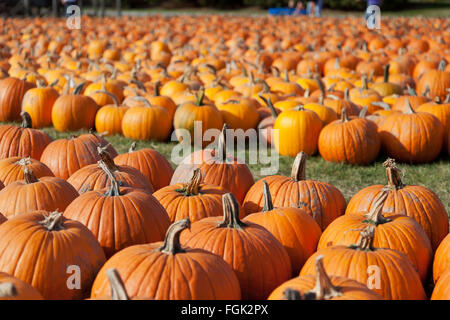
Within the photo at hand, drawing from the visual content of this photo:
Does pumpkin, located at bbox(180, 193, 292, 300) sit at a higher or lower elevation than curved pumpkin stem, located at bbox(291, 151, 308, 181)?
lower

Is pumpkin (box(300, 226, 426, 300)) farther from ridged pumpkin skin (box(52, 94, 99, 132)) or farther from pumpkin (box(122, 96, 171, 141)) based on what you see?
ridged pumpkin skin (box(52, 94, 99, 132))

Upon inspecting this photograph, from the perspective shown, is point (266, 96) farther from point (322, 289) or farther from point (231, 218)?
point (322, 289)

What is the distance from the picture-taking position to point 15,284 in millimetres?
2268

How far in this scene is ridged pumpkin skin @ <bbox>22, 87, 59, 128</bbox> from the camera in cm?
771

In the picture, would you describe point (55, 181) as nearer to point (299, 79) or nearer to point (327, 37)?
point (299, 79)

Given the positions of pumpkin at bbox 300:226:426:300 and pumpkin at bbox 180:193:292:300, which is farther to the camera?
pumpkin at bbox 180:193:292:300

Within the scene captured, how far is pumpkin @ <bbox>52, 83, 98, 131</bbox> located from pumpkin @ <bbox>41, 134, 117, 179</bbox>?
250 centimetres

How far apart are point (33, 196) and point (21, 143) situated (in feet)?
6.08

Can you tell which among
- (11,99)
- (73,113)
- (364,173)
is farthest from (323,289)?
(11,99)

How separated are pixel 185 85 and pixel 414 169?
3.84 metres

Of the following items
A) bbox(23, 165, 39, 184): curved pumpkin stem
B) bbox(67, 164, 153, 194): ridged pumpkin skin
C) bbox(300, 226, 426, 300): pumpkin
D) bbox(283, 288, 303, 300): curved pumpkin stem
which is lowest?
bbox(300, 226, 426, 300): pumpkin

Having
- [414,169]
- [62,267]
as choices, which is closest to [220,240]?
[62,267]

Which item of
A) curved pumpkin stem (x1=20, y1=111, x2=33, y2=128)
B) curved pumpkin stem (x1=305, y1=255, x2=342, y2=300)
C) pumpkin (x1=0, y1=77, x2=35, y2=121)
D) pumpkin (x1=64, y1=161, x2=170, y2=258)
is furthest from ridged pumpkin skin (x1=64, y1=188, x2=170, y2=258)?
pumpkin (x1=0, y1=77, x2=35, y2=121)

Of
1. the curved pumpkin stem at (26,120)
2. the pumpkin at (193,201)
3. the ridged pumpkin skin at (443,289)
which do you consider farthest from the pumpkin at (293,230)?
the curved pumpkin stem at (26,120)
